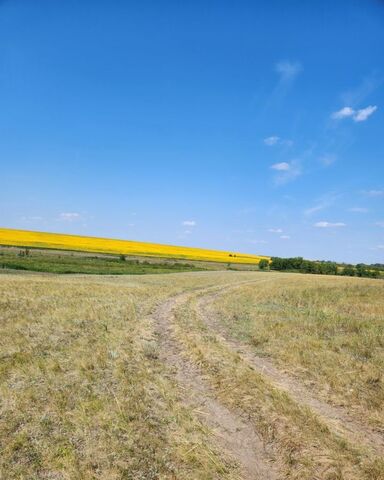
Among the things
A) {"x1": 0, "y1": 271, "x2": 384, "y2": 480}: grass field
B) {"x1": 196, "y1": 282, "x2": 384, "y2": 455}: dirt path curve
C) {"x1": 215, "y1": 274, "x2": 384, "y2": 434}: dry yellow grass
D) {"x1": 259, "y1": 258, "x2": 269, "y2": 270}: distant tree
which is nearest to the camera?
{"x1": 0, "y1": 271, "x2": 384, "y2": 480}: grass field

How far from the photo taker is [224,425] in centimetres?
599

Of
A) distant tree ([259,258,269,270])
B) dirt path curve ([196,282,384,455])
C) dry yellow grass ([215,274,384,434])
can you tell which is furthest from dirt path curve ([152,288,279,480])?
distant tree ([259,258,269,270])

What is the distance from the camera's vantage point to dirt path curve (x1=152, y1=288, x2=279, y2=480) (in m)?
4.90

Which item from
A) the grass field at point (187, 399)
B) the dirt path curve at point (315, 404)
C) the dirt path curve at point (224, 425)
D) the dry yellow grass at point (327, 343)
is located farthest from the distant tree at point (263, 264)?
the dirt path curve at point (224, 425)

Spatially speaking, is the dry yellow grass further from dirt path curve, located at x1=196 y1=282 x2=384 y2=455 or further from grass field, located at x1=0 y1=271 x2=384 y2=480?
dirt path curve, located at x1=196 y1=282 x2=384 y2=455

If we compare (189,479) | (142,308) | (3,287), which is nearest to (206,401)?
(189,479)

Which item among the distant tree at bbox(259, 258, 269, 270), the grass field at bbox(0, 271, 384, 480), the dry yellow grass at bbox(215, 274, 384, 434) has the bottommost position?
the grass field at bbox(0, 271, 384, 480)

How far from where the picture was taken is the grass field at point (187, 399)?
4879 mm

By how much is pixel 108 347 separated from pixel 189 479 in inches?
239

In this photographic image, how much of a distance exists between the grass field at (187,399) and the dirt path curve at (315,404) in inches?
1.3

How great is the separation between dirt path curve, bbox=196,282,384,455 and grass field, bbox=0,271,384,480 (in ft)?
0.11

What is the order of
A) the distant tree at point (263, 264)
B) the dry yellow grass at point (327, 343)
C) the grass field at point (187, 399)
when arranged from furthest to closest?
the distant tree at point (263, 264), the dry yellow grass at point (327, 343), the grass field at point (187, 399)

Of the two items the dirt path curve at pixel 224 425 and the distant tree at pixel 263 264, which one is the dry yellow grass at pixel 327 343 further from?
the distant tree at pixel 263 264

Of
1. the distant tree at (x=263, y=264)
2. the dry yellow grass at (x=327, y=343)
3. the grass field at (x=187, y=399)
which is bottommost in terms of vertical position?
the grass field at (x=187, y=399)
